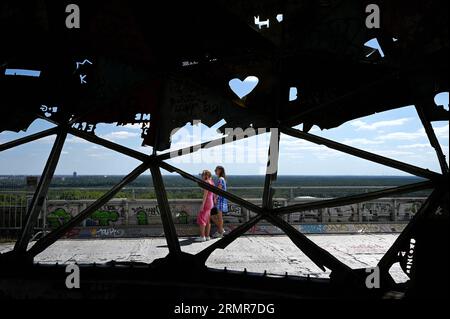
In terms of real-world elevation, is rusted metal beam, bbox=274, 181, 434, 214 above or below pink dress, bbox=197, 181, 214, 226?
above

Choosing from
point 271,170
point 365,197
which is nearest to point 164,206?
point 271,170

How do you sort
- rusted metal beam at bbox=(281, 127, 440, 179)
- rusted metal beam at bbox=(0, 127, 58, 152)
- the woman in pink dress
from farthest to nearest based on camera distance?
the woman in pink dress → rusted metal beam at bbox=(0, 127, 58, 152) → rusted metal beam at bbox=(281, 127, 440, 179)

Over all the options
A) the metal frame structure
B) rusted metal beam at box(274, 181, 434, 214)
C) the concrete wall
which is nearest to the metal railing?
the concrete wall

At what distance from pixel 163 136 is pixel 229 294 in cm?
206

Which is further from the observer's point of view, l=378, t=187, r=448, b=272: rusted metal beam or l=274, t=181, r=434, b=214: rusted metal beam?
l=274, t=181, r=434, b=214: rusted metal beam

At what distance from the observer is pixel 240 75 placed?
4.14m

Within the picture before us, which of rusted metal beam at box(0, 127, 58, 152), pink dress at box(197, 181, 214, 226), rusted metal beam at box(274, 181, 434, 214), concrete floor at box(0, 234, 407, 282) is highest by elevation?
rusted metal beam at box(0, 127, 58, 152)

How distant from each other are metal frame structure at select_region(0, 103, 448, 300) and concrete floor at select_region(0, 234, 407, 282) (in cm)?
220

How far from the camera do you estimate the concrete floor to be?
6.29m

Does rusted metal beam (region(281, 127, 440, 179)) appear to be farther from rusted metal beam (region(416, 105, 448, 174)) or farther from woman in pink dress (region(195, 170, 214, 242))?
woman in pink dress (region(195, 170, 214, 242))

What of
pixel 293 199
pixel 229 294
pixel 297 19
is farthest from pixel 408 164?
pixel 293 199

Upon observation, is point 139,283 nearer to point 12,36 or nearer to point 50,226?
point 12,36

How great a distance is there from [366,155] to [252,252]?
449 centimetres

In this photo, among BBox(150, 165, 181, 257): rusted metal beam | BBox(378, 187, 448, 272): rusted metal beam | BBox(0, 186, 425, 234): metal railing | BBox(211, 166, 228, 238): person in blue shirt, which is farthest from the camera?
BBox(0, 186, 425, 234): metal railing
